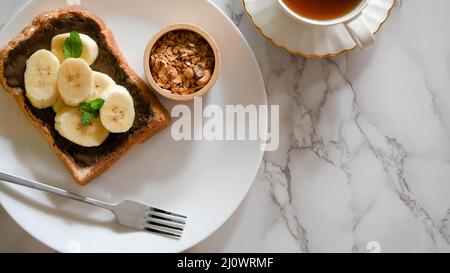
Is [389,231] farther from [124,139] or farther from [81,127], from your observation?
[81,127]

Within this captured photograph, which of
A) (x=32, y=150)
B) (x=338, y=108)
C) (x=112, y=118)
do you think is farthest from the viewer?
(x=338, y=108)

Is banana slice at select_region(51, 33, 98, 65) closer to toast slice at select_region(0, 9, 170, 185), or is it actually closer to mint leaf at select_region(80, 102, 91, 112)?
toast slice at select_region(0, 9, 170, 185)

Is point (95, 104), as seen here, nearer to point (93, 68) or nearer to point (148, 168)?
point (93, 68)

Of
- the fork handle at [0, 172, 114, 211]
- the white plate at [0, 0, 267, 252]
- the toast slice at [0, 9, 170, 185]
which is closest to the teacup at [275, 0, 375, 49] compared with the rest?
the white plate at [0, 0, 267, 252]

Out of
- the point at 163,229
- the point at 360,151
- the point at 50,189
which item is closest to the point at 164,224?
the point at 163,229

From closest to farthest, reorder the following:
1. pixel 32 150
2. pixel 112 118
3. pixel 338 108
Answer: pixel 112 118 → pixel 32 150 → pixel 338 108

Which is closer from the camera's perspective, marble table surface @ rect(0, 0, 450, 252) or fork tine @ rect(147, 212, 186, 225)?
fork tine @ rect(147, 212, 186, 225)

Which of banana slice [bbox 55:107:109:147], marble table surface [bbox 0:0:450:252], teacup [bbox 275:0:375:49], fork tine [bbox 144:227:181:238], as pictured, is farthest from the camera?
marble table surface [bbox 0:0:450:252]
